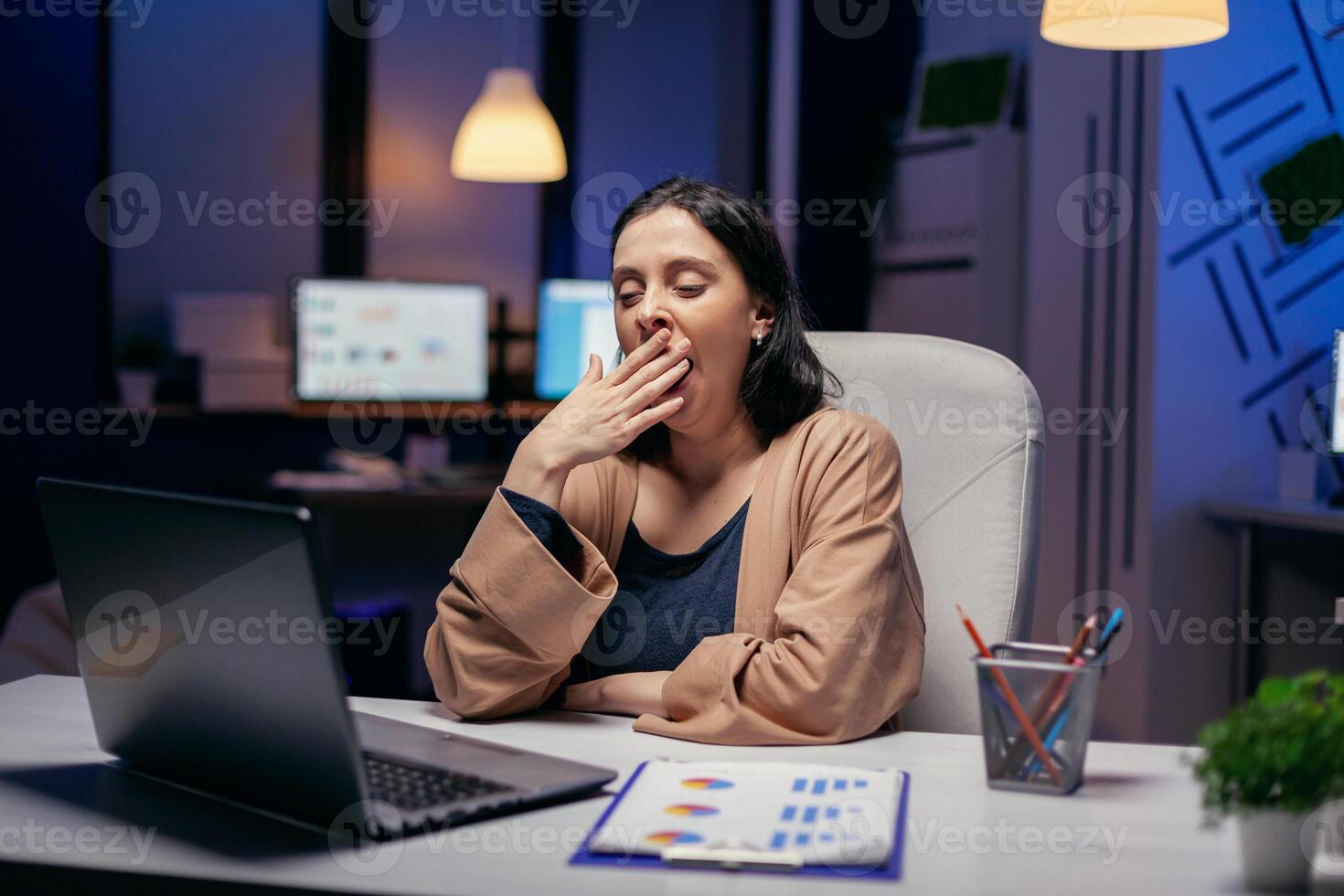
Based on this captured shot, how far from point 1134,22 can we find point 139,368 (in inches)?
131

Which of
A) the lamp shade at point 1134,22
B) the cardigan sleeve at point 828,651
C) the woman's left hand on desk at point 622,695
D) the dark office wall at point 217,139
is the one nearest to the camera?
the cardigan sleeve at point 828,651

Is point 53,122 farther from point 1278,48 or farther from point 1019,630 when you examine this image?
point 1278,48

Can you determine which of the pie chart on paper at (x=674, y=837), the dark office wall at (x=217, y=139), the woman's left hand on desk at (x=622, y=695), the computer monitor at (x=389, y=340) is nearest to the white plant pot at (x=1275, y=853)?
the pie chart on paper at (x=674, y=837)

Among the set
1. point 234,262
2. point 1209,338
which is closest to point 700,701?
point 1209,338

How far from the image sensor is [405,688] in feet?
13.2

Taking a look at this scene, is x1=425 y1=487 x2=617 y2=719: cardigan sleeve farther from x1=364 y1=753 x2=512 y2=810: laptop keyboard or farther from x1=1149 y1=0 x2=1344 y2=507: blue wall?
x1=1149 y1=0 x2=1344 y2=507: blue wall

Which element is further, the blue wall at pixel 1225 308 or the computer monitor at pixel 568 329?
the computer monitor at pixel 568 329

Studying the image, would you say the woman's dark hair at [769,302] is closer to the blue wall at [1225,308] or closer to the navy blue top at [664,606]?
the navy blue top at [664,606]

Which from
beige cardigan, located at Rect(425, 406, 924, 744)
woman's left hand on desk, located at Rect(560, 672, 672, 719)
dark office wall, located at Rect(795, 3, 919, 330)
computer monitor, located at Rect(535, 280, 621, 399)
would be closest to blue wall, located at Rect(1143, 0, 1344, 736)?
dark office wall, located at Rect(795, 3, 919, 330)

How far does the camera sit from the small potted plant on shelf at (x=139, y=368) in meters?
4.15

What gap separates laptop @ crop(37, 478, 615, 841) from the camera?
2.80 ft

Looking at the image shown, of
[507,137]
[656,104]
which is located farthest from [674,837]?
[656,104]

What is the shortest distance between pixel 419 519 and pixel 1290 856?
361 centimetres

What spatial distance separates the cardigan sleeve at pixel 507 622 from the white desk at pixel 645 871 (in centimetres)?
12
